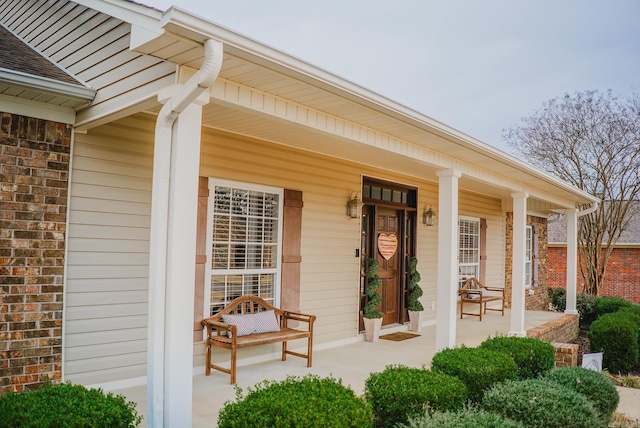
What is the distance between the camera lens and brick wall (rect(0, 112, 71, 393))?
4016 mm

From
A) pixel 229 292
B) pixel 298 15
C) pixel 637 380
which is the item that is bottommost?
pixel 637 380

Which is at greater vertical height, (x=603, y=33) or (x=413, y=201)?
(x=603, y=33)

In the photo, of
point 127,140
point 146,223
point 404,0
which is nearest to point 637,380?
point 146,223

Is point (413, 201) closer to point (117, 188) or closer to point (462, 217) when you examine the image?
point (462, 217)

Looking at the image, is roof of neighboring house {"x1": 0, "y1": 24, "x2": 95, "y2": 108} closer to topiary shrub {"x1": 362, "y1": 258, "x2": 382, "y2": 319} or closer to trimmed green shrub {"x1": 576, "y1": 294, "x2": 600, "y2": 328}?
topiary shrub {"x1": 362, "y1": 258, "x2": 382, "y2": 319}

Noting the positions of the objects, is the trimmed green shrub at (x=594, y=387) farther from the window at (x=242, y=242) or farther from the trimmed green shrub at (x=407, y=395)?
the window at (x=242, y=242)

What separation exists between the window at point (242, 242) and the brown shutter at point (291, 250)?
0.24 ft

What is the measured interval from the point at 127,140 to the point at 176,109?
1758 mm

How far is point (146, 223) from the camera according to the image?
4.88 metres

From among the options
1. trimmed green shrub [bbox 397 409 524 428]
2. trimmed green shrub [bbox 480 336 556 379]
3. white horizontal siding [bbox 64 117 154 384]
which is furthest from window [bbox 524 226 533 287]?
white horizontal siding [bbox 64 117 154 384]

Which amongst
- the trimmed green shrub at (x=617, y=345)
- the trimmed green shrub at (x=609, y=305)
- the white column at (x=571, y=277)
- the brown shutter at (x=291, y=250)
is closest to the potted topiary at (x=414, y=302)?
the brown shutter at (x=291, y=250)

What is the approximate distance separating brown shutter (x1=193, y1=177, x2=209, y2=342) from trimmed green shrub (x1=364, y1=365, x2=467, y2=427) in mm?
2174

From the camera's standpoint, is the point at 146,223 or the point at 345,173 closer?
the point at 146,223

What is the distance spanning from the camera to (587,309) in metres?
11.7
